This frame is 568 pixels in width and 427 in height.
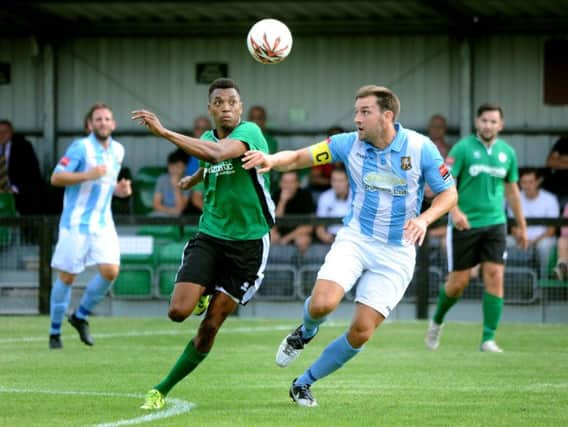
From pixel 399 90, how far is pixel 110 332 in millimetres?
8357

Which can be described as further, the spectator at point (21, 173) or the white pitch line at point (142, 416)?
the spectator at point (21, 173)

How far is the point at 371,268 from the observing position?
8.66 meters

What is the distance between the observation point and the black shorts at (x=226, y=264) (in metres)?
8.81

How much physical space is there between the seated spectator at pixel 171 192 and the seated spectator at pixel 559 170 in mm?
5585

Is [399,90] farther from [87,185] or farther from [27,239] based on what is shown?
[87,185]

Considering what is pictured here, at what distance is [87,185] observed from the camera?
42.8 ft

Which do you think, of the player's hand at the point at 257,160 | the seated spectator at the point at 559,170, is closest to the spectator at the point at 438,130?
the seated spectator at the point at 559,170

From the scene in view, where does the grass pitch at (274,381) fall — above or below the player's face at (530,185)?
below

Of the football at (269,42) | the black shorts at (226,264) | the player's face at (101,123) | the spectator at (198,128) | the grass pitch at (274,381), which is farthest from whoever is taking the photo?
the spectator at (198,128)

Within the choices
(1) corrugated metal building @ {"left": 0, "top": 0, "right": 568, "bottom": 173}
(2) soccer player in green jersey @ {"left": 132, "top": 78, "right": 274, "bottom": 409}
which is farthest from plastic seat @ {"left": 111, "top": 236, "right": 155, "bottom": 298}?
(2) soccer player in green jersey @ {"left": 132, "top": 78, "right": 274, "bottom": 409}

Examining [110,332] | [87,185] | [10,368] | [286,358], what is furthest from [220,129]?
[110,332]

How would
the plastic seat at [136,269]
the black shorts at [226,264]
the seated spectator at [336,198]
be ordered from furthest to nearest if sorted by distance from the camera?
the seated spectator at [336,198]
the plastic seat at [136,269]
the black shorts at [226,264]

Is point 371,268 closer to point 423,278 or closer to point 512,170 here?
point 512,170

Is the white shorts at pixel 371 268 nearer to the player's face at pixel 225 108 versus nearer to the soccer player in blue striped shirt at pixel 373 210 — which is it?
the soccer player in blue striped shirt at pixel 373 210
